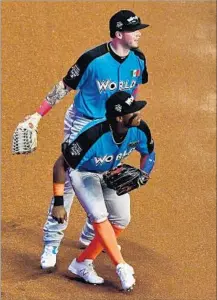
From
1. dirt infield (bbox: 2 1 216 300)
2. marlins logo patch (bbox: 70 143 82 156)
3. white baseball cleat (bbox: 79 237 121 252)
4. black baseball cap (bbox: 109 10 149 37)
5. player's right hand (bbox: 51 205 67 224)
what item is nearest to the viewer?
marlins logo patch (bbox: 70 143 82 156)

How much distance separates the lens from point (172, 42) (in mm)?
12539

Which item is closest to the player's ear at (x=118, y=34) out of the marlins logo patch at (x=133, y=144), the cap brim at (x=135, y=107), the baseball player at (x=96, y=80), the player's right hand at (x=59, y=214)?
the baseball player at (x=96, y=80)

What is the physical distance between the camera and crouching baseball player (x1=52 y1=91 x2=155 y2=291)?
6324mm

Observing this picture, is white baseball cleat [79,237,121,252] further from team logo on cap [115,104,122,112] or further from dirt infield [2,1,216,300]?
team logo on cap [115,104,122,112]

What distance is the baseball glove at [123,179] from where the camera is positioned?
6.50 metres

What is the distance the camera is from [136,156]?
998 cm

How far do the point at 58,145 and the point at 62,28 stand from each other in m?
2.52

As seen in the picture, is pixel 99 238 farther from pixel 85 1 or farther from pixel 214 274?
pixel 85 1

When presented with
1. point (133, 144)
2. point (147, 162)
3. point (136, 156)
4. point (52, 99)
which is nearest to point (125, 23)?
point (52, 99)

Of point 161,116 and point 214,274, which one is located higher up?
point 161,116

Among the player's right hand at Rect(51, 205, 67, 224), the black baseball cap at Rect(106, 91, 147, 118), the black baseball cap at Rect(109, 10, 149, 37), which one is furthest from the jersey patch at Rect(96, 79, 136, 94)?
the player's right hand at Rect(51, 205, 67, 224)

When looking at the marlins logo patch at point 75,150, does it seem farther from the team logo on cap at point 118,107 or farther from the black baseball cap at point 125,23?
the black baseball cap at point 125,23

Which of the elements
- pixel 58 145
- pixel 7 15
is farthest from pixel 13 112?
pixel 7 15

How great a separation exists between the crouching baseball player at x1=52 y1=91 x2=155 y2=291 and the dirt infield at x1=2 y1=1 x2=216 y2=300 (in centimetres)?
62
